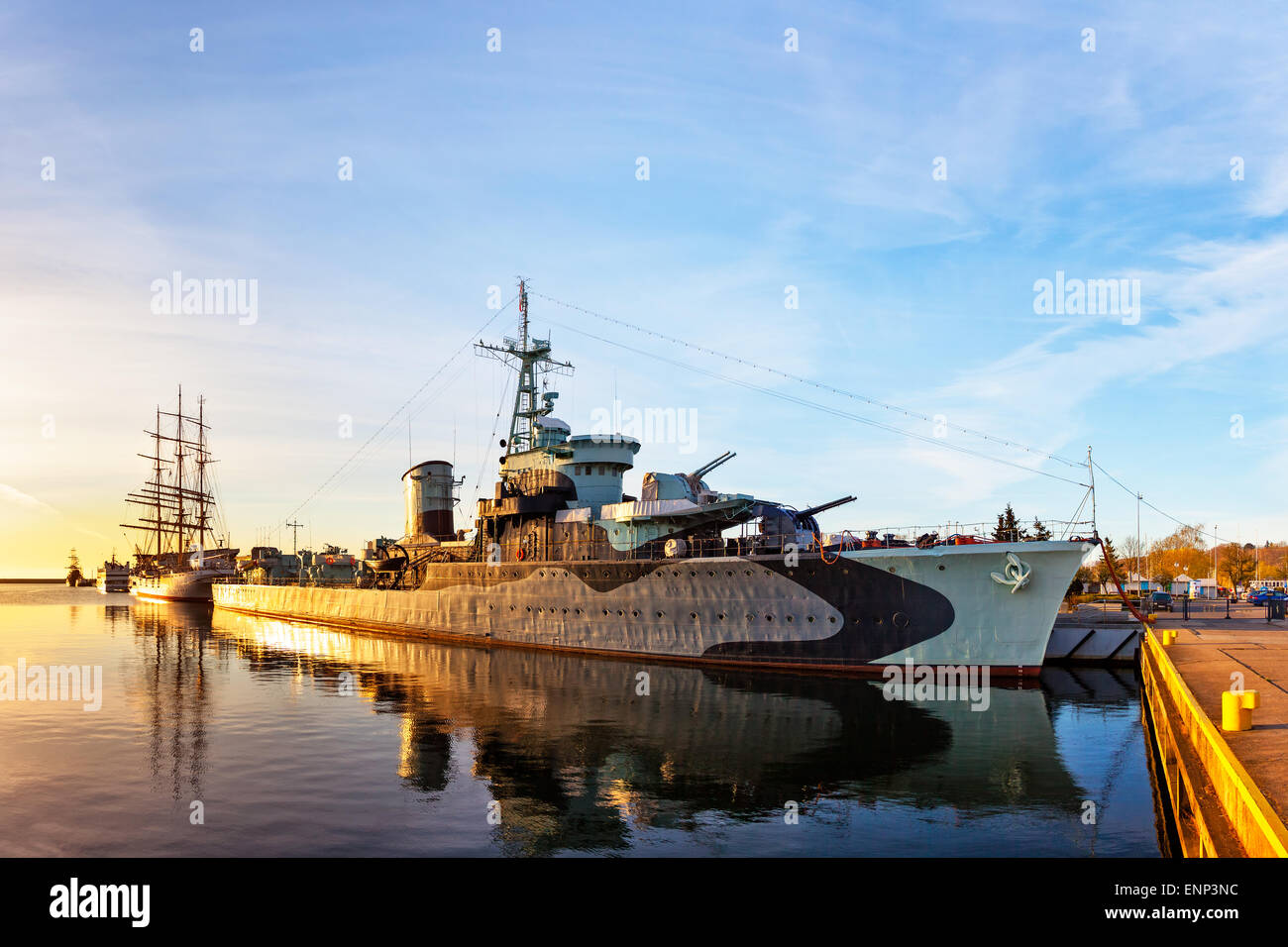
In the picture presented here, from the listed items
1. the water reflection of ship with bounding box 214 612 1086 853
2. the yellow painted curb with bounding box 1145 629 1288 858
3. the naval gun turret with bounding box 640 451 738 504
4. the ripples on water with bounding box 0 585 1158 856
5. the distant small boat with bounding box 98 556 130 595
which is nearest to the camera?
the yellow painted curb with bounding box 1145 629 1288 858

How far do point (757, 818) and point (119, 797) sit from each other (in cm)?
1186

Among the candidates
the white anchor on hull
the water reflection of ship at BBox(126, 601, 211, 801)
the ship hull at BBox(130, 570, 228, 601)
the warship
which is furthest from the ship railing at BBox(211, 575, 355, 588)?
the white anchor on hull

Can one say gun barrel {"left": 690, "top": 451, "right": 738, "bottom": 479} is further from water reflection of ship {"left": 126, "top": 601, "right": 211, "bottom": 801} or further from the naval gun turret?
water reflection of ship {"left": 126, "top": 601, "right": 211, "bottom": 801}

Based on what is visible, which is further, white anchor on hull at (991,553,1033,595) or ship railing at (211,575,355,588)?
ship railing at (211,575,355,588)

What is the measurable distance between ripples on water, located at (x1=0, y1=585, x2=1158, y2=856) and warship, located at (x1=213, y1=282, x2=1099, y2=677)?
184 cm

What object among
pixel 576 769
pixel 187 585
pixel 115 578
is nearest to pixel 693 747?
pixel 576 769

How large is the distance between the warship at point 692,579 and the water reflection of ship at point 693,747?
1672 millimetres

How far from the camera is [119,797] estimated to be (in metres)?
14.7

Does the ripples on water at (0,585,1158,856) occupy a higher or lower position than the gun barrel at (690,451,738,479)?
lower

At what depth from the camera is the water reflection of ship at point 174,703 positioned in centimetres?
1642

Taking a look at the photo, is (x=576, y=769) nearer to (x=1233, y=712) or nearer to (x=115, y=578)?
(x=1233, y=712)

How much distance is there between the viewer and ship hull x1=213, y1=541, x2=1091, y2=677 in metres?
25.8
